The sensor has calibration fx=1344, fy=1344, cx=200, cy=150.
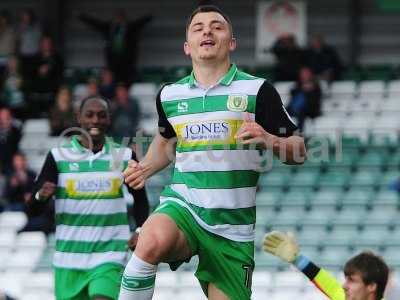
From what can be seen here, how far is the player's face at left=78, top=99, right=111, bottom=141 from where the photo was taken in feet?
31.4

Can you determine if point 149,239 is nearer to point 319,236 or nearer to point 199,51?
point 199,51

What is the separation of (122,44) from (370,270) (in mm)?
11413

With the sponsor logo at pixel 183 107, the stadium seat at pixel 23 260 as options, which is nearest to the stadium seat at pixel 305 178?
the stadium seat at pixel 23 260

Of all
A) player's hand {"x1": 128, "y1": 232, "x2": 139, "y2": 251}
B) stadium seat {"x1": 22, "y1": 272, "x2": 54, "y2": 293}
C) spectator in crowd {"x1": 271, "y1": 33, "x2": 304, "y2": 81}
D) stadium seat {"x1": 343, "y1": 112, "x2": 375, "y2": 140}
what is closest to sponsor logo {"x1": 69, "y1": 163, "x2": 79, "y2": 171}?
player's hand {"x1": 128, "y1": 232, "x2": 139, "y2": 251}

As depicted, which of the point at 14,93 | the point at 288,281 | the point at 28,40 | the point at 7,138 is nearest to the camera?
the point at 288,281

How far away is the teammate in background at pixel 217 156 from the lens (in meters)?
7.42

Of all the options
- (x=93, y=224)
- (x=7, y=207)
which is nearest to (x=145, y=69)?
(x=7, y=207)

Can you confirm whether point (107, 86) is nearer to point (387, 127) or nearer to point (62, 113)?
point (62, 113)

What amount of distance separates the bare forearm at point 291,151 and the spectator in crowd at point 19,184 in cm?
862

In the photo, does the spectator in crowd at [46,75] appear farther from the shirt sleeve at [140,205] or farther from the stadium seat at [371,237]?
the shirt sleeve at [140,205]

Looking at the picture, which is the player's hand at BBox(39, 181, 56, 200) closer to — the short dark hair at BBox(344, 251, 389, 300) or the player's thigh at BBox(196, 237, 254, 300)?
the player's thigh at BBox(196, 237, 254, 300)

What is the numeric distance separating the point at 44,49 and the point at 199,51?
1093cm

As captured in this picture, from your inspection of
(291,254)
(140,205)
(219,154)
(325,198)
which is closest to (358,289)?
(291,254)

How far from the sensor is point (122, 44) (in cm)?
1852
